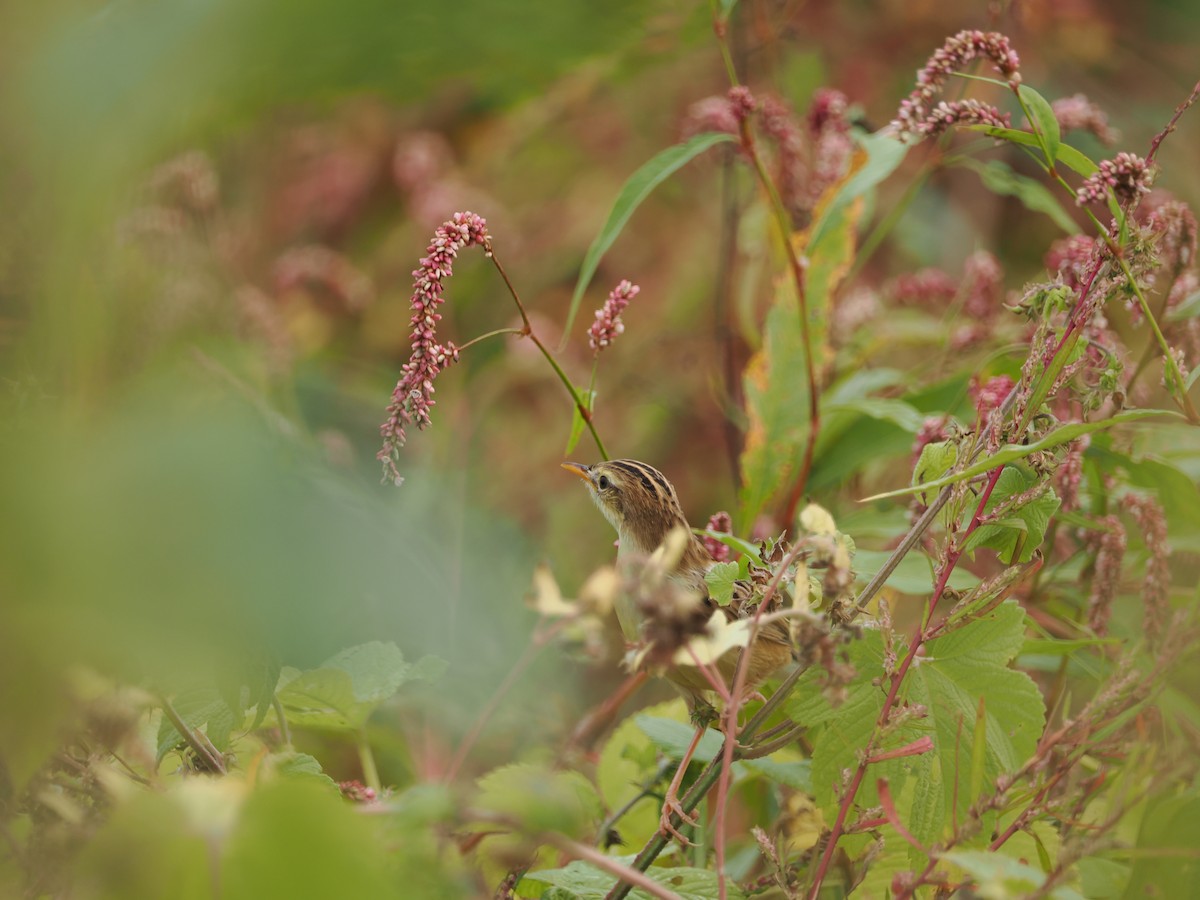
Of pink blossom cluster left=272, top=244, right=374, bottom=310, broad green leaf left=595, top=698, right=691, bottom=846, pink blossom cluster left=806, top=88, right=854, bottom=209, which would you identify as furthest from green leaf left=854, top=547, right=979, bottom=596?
pink blossom cluster left=272, top=244, right=374, bottom=310

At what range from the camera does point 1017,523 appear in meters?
0.73

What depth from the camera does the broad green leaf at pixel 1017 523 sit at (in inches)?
28.6

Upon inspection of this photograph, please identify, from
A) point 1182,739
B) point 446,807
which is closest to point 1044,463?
point 1182,739

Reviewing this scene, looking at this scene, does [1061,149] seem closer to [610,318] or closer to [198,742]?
[610,318]

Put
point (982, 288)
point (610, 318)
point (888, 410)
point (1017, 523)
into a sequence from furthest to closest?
point (982, 288) < point (888, 410) < point (610, 318) < point (1017, 523)

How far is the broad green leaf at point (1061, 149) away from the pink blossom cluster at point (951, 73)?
0.02m

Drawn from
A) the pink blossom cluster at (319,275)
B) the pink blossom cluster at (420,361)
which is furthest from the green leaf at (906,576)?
the pink blossom cluster at (319,275)

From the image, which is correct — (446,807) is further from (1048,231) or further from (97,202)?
(1048,231)

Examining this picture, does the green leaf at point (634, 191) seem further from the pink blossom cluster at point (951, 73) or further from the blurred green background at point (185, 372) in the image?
the pink blossom cluster at point (951, 73)

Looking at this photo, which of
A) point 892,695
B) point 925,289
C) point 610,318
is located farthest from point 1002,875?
point 925,289

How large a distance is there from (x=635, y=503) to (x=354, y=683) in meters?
0.71

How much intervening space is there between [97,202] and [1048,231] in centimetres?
272

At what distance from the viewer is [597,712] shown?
4.23ft

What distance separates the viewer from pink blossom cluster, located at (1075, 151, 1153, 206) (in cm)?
76
